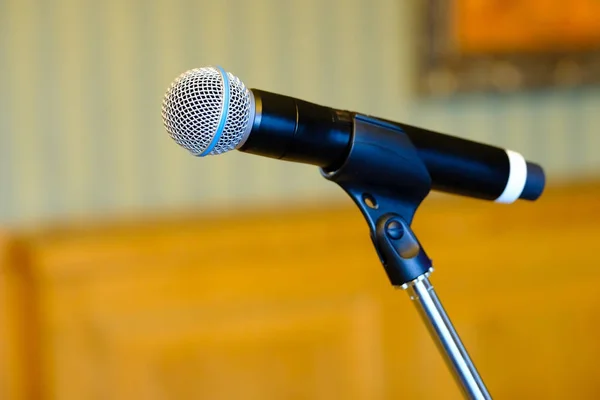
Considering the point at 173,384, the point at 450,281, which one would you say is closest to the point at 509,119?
the point at 450,281

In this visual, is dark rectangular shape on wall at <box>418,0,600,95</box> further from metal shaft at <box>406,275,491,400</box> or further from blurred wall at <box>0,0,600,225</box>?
metal shaft at <box>406,275,491,400</box>

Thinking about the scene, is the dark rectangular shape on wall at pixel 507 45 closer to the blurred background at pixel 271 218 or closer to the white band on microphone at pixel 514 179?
the blurred background at pixel 271 218

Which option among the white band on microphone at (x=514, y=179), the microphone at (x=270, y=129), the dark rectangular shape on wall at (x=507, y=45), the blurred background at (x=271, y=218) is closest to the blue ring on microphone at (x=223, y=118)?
the microphone at (x=270, y=129)

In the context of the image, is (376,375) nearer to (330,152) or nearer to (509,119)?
(509,119)

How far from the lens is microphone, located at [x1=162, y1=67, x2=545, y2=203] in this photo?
1.51 ft

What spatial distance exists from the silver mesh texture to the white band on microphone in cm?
28

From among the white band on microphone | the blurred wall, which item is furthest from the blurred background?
the white band on microphone

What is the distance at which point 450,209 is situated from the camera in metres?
1.49

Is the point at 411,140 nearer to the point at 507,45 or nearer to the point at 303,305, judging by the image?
the point at 303,305

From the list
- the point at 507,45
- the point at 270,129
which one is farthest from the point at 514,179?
the point at 507,45

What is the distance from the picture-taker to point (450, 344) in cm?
53

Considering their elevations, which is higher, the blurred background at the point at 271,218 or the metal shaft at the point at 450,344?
the blurred background at the point at 271,218

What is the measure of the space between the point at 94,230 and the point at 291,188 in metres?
0.43

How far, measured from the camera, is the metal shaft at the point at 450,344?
21.0 inches
